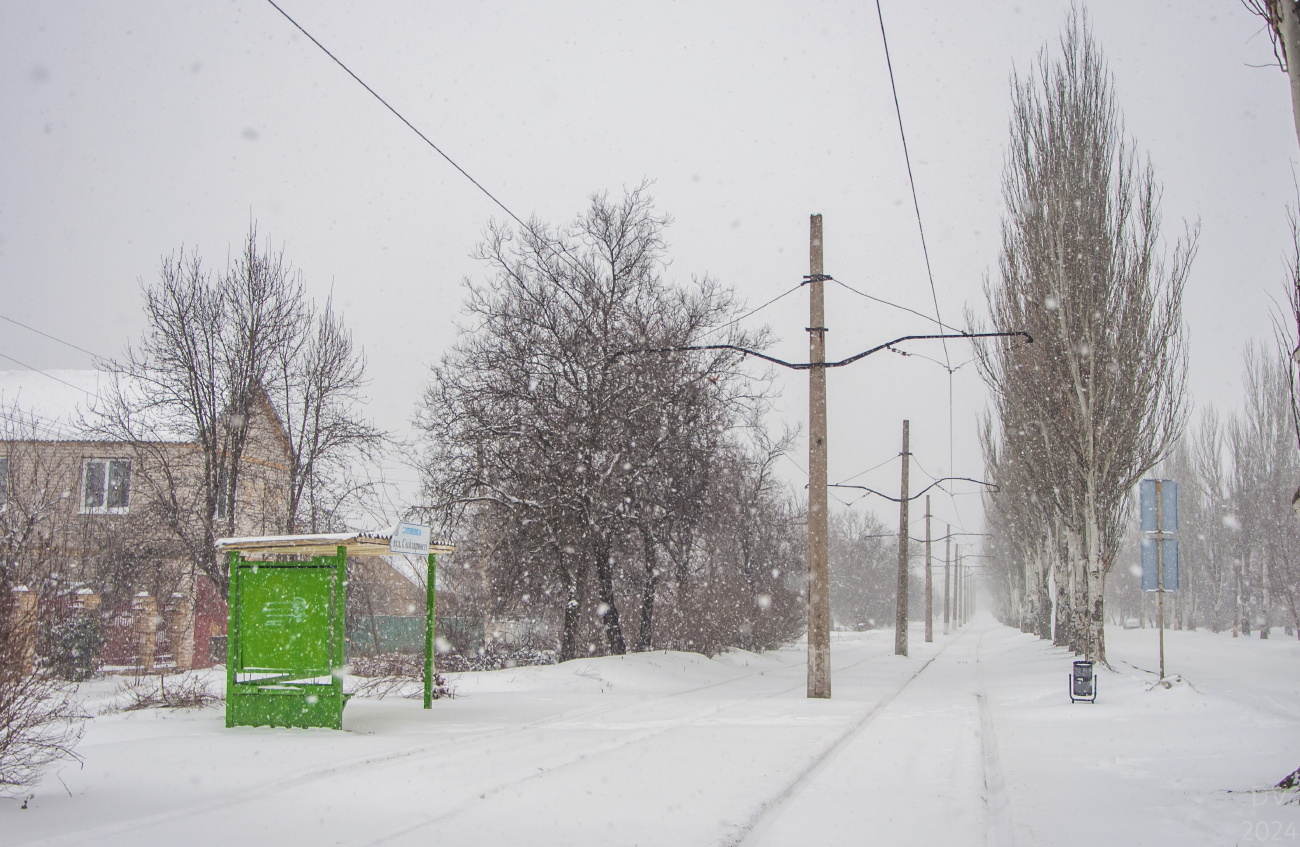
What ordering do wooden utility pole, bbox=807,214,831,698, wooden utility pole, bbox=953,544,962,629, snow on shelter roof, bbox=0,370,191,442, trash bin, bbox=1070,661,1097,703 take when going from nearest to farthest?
trash bin, bbox=1070,661,1097,703, wooden utility pole, bbox=807,214,831,698, snow on shelter roof, bbox=0,370,191,442, wooden utility pole, bbox=953,544,962,629

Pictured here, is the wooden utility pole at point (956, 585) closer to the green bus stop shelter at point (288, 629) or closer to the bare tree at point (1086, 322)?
the bare tree at point (1086, 322)

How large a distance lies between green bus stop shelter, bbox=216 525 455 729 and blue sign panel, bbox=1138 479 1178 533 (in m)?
10.5

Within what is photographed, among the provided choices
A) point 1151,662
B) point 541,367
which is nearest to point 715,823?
point 541,367

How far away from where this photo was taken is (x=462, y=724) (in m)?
12.1

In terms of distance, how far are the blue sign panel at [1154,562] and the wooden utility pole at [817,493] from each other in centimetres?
487

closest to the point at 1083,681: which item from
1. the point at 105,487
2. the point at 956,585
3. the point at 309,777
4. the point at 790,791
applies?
the point at 790,791

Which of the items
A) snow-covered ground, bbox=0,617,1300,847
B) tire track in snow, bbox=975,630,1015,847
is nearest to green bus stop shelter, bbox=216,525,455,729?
snow-covered ground, bbox=0,617,1300,847

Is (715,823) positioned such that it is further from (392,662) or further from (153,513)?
(153,513)

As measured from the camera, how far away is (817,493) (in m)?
16.9

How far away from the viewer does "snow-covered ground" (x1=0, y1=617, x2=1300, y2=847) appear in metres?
6.36

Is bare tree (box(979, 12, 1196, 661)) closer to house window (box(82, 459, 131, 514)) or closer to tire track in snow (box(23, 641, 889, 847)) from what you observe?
tire track in snow (box(23, 641, 889, 847))

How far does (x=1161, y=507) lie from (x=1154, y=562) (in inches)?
32.2

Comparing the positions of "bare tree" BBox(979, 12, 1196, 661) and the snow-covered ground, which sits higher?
"bare tree" BBox(979, 12, 1196, 661)

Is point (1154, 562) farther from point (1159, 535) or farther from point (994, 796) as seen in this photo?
point (994, 796)
